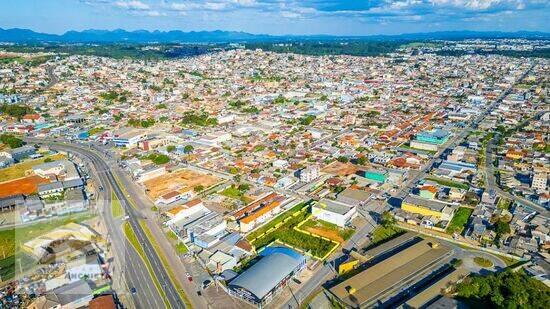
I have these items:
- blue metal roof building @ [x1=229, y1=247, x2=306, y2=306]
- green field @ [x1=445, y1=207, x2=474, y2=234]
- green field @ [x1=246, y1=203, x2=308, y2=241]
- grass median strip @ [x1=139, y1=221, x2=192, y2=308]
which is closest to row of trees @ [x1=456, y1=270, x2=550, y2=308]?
green field @ [x1=445, y1=207, x2=474, y2=234]

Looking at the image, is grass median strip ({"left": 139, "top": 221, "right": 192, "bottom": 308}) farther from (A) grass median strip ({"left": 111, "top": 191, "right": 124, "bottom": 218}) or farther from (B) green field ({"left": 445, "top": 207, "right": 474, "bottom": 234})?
(B) green field ({"left": 445, "top": 207, "right": 474, "bottom": 234})

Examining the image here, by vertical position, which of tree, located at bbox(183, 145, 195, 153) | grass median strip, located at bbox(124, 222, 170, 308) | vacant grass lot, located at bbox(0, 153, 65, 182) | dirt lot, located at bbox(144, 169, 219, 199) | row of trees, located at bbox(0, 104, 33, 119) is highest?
row of trees, located at bbox(0, 104, 33, 119)

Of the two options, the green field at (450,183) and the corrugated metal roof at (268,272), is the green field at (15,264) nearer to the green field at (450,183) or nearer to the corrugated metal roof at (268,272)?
the corrugated metal roof at (268,272)

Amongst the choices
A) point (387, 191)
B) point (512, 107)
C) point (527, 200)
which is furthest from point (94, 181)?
point (512, 107)

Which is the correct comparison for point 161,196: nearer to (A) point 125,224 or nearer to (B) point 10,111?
(A) point 125,224

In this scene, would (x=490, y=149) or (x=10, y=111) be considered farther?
(x=10, y=111)
